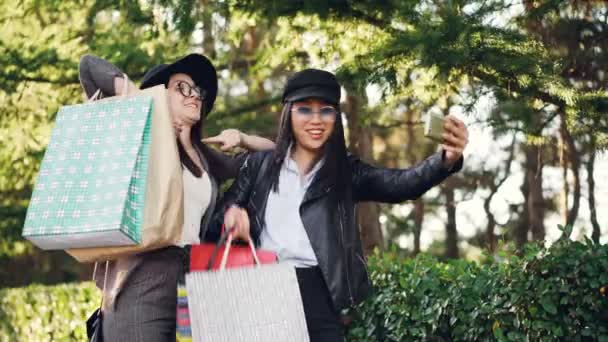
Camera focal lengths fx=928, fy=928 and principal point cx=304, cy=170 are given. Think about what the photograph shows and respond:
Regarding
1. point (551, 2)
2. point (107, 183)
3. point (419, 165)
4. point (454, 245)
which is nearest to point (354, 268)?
point (419, 165)

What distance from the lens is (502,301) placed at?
15.3ft

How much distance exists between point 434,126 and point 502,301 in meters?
1.59

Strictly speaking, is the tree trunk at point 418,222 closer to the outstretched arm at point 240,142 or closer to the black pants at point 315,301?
the outstretched arm at point 240,142

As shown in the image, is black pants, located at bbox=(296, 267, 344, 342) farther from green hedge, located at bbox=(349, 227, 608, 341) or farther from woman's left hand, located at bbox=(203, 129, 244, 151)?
green hedge, located at bbox=(349, 227, 608, 341)

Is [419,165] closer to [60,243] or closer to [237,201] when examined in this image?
[237,201]

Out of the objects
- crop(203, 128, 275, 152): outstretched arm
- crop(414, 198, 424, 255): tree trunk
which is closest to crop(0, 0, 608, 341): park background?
crop(203, 128, 275, 152): outstretched arm

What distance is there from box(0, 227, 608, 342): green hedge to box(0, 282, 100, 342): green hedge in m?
3.64

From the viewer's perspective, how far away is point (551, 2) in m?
5.17

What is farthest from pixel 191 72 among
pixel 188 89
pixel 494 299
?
pixel 494 299

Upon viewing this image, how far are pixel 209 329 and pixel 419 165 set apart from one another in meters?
1.02

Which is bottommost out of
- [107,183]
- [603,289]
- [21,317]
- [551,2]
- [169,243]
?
[21,317]

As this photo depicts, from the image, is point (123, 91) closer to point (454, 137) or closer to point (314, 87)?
point (314, 87)

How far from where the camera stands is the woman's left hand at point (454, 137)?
3.41m

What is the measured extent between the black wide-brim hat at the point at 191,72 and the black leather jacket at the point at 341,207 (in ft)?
1.57
